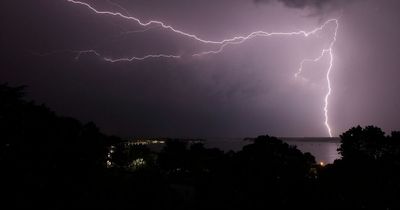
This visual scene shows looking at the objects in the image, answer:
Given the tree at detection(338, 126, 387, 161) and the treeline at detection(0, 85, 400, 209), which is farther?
the tree at detection(338, 126, 387, 161)

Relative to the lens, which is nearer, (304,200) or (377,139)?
(304,200)

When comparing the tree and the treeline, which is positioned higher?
the tree

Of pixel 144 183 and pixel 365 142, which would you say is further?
pixel 365 142

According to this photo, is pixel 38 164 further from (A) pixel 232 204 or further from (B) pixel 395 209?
(B) pixel 395 209

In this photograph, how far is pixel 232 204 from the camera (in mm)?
10773

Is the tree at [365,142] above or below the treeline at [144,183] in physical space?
above

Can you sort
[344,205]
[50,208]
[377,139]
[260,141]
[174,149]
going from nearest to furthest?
[50,208] → [344,205] → [377,139] → [260,141] → [174,149]

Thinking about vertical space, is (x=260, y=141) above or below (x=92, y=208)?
above

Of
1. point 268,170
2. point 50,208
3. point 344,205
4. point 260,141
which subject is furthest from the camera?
point 260,141

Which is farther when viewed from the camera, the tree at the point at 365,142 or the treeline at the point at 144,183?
the tree at the point at 365,142

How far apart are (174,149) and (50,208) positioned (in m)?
23.5

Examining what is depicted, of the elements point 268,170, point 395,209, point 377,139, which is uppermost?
point 377,139

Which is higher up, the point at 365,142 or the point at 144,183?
the point at 365,142

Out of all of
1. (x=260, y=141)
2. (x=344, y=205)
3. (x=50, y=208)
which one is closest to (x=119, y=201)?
(x=50, y=208)
